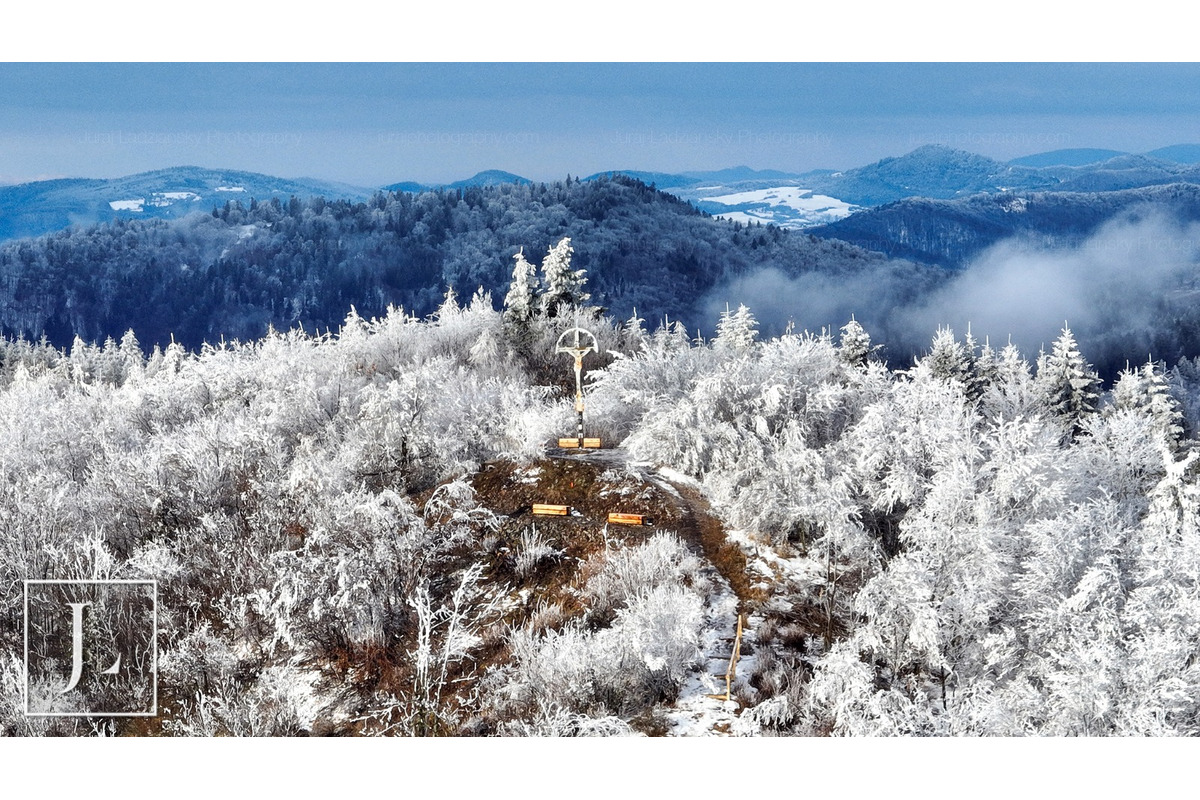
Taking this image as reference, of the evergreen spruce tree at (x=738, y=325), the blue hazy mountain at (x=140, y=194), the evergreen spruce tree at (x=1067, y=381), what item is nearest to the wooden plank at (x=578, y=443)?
the blue hazy mountain at (x=140, y=194)

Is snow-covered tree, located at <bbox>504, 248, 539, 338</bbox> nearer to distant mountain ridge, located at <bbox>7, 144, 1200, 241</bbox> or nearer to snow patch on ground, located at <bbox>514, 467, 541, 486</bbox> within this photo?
distant mountain ridge, located at <bbox>7, 144, 1200, 241</bbox>

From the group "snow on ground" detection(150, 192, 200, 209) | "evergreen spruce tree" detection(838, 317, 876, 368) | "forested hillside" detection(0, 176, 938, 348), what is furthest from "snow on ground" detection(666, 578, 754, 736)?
"evergreen spruce tree" detection(838, 317, 876, 368)

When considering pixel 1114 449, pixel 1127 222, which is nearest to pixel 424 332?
pixel 1114 449

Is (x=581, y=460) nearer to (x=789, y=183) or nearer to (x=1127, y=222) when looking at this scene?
(x=789, y=183)

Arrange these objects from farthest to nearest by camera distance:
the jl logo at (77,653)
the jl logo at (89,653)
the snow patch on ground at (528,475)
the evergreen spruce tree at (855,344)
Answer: the evergreen spruce tree at (855,344) → the snow patch on ground at (528,475) → the jl logo at (89,653) → the jl logo at (77,653)

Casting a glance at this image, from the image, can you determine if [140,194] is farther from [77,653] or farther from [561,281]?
[77,653]

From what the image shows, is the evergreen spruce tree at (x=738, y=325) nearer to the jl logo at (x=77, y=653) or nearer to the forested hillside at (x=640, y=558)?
the forested hillside at (x=640, y=558)
